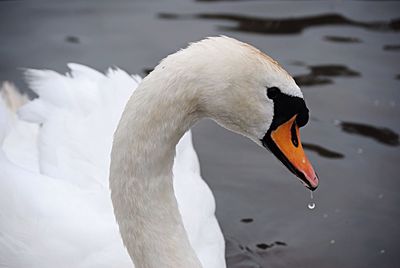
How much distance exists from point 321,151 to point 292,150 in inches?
98.7

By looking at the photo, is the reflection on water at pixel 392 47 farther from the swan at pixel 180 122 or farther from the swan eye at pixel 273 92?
the swan eye at pixel 273 92

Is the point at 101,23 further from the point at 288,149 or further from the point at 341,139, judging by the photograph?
the point at 288,149

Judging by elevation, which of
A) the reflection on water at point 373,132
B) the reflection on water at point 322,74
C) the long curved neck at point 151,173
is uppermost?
the long curved neck at point 151,173

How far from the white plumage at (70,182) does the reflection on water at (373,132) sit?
143 cm

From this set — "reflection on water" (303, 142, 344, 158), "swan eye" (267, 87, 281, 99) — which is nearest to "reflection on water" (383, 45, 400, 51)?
"reflection on water" (303, 142, 344, 158)

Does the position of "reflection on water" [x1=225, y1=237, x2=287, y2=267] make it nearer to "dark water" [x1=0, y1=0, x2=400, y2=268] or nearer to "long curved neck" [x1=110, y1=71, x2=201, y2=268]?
"dark water" [x1=0, y1=0, x2=400, y2=268]

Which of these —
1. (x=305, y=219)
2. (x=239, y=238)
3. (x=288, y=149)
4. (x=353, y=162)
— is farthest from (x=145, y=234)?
(x=353, y=162)

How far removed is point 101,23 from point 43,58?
682mm

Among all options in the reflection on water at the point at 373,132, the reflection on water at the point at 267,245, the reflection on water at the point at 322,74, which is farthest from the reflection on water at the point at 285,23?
the reflection on water at the point at 267,245

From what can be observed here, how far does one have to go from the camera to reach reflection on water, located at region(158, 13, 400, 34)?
6.55m

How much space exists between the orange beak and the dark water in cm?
158

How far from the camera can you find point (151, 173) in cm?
285

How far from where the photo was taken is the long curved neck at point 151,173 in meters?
2.68

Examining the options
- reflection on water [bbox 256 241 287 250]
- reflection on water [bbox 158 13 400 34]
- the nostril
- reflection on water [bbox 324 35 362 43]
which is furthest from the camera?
reflection on water [bbox 158 13 400 34]
